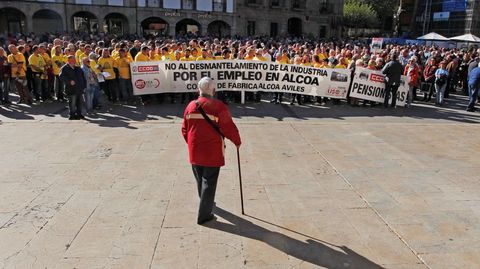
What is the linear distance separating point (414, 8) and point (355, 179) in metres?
66.1

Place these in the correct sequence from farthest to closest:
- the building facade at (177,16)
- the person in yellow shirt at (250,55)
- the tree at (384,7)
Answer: the tree at (384,7), the building facade at (177,16), the person in yellow shirt at (250,55)

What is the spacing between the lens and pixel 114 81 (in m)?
13.4

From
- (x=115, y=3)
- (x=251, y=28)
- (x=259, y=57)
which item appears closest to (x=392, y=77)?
(x=259, y=57)

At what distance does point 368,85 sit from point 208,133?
1006cm

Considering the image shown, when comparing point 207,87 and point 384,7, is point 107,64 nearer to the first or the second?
point 207,87

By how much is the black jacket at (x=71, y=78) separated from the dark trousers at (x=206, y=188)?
6.92 meters

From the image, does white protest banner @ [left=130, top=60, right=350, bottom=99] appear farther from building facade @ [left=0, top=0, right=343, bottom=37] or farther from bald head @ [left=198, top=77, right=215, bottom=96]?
building facade @ [left=0, top=0, right=343, bottom=37]

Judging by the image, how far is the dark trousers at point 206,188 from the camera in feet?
16.7

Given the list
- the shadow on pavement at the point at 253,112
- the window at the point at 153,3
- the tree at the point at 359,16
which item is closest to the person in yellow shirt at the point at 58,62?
the shadow on pavement at the point at 253,112

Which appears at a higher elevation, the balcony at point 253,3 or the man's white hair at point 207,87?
the balcony at point 253,3

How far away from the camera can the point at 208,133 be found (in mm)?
4980

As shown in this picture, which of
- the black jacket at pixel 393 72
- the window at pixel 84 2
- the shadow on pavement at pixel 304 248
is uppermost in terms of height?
the window at pixel 84 2

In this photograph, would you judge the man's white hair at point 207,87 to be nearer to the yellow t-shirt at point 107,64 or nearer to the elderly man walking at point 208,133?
the elderly man walking at point 208,133

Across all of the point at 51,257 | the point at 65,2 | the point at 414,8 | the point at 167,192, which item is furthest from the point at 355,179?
the point at 414,8
